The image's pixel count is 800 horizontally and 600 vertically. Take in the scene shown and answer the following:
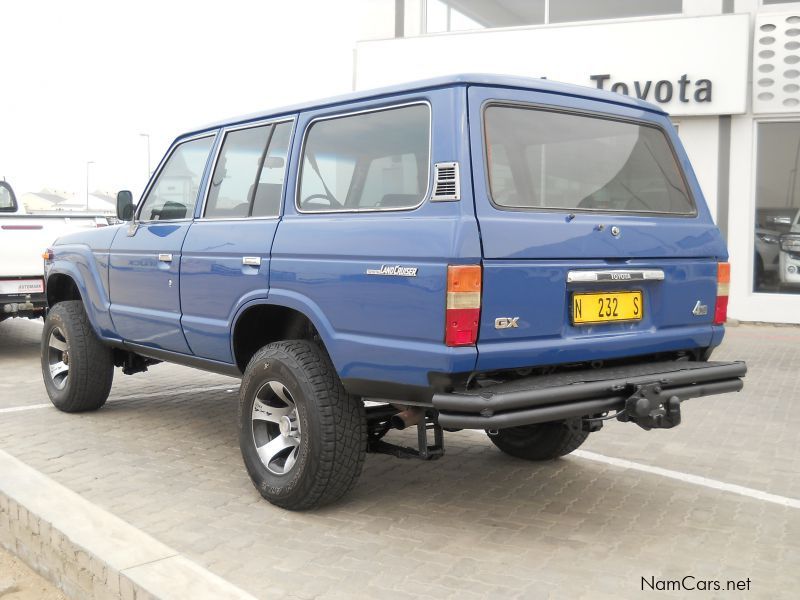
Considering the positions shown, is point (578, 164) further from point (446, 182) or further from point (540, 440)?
point (540, 440)

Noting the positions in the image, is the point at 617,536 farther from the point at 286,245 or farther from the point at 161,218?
the point at 161,218

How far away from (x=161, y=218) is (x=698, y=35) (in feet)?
31.2

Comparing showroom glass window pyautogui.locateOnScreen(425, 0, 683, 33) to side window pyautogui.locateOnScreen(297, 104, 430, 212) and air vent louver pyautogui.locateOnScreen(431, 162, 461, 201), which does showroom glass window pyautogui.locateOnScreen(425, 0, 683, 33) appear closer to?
side window pyautogui.locateOnScreen(297, 104, 430, 212)

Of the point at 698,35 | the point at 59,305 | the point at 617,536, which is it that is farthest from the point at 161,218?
the point at 698,35

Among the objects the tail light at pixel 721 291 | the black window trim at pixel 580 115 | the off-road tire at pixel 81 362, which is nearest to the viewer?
the black window trim at pixel 580 115

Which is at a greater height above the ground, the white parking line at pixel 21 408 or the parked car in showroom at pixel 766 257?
the parked car in showroom at pixel 766 257

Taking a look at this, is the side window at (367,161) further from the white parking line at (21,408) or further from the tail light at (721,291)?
the white parking line at (21,408)

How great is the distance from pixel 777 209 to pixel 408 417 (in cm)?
1002

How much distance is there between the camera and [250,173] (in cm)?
474

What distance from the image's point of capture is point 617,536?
390cm

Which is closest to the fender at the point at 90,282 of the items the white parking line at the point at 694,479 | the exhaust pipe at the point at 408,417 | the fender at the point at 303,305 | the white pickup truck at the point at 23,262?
the fender at the point at 303,305

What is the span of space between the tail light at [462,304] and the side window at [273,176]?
4.52 ft

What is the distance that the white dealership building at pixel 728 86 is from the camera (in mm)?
11953

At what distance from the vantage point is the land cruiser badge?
11.5 ft
